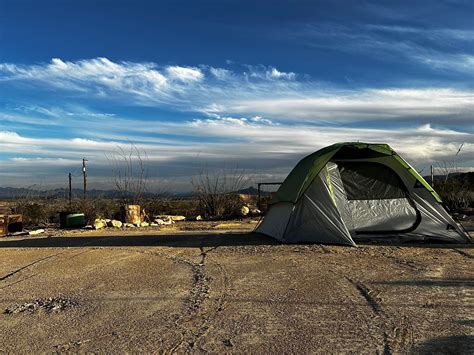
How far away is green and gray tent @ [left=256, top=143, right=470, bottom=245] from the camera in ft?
34.7

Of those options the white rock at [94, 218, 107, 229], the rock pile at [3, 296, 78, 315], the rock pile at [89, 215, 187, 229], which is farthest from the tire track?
the rock pile at [89, 215, 187, 229]

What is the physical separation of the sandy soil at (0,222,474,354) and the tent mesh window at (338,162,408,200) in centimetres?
167

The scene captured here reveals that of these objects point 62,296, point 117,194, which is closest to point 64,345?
point 62,296

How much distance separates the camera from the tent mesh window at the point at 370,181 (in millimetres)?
11312

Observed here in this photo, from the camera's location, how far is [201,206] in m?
22.7

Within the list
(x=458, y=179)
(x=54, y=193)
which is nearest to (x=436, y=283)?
(x=458, y=179)

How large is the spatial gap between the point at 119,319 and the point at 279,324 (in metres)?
1.70

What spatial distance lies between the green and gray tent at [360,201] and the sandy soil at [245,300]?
83cm

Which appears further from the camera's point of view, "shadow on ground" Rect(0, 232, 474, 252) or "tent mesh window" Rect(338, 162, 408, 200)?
"tent mesh window" Rect(338, 162, 408, 200)

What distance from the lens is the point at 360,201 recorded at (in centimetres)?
1130

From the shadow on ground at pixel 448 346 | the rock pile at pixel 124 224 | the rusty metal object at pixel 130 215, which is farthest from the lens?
the rusty metal object at pixel 130 215

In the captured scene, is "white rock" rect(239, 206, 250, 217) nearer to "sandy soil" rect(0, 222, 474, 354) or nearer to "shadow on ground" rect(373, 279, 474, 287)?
"sandy soil" rect(0, 222, 474, 354)

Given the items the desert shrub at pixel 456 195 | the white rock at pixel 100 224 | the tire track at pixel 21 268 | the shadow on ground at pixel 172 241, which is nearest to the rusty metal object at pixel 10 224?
the white rock at pixel 100 224

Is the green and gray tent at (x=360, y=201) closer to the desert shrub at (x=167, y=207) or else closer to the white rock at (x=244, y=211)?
the white rock at (x=244, y=211)
